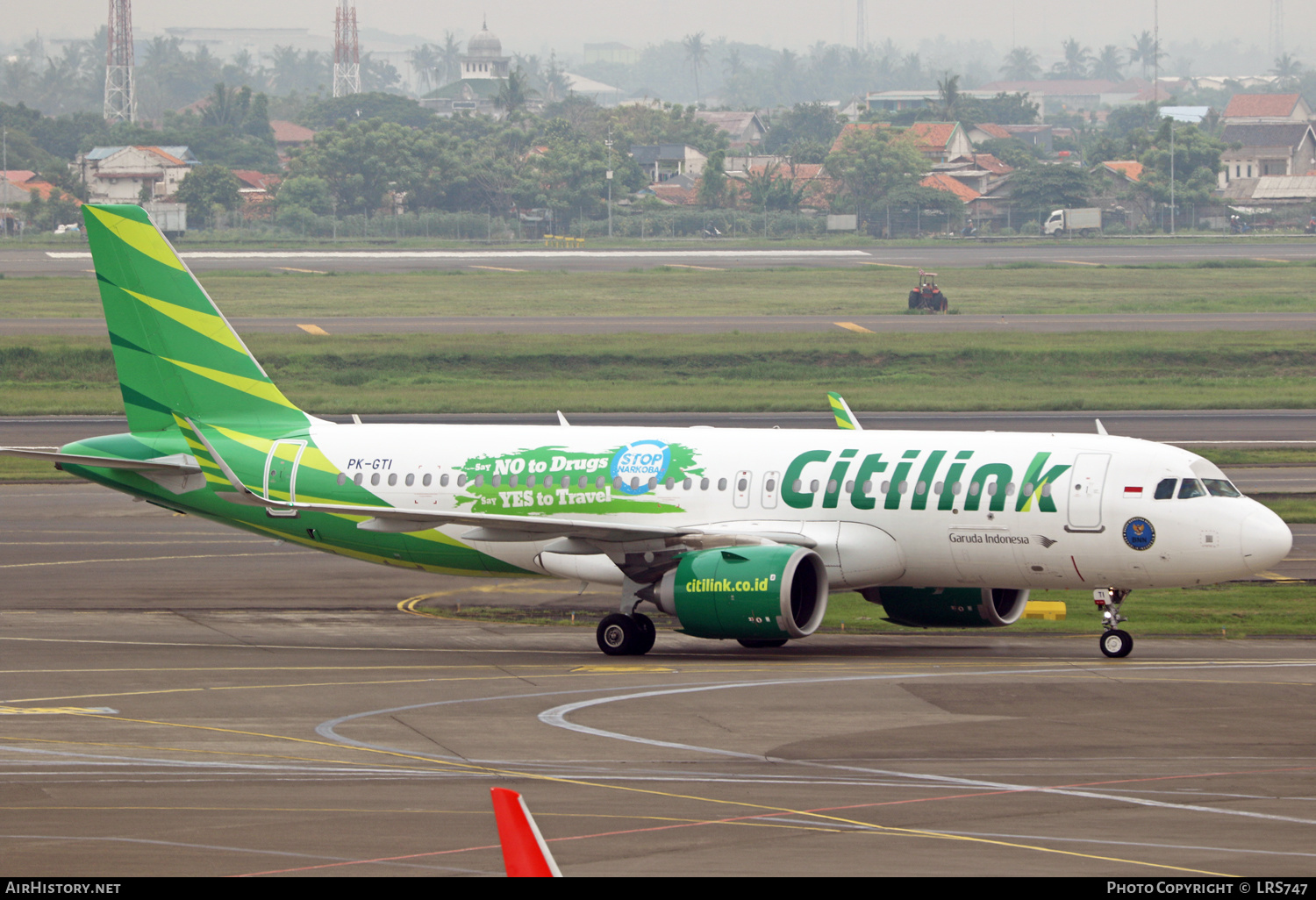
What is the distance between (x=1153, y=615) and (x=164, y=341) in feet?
79.3

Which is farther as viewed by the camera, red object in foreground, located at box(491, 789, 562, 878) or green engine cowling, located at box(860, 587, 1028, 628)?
green engine cowling, located at box(860, 587, 1028, 628)

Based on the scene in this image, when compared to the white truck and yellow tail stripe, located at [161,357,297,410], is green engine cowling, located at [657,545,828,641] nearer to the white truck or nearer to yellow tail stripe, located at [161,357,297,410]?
yellow tail stripe, located at [161,357,297,410]

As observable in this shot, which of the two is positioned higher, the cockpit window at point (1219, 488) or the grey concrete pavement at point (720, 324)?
the cockpit window at point (1219, 488)

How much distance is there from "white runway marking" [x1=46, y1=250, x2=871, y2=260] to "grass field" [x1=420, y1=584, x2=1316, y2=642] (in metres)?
122

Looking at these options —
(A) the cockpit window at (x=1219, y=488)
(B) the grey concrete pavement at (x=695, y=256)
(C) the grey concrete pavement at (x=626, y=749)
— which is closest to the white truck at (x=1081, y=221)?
(B) the grey concrete pavement at (x=695, y=256)

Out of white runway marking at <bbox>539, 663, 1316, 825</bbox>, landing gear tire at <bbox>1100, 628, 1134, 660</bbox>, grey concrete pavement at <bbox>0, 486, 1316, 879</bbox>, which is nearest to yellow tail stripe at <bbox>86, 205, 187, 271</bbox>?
grey concrete pavement at <bbox>0, 486, 1316, 879</bbox>

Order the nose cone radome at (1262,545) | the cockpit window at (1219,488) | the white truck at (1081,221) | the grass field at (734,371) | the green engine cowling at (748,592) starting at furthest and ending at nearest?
the white truck at (1081,221)
the grass field at (734,371)
the cockpit window at (1219,488)
the green engine cowling at (748,592)
the nose cone radome at (1262,545)

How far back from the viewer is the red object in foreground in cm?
944

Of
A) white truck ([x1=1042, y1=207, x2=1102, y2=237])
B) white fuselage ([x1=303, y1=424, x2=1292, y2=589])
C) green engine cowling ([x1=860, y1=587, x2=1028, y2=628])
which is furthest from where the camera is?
white truck ([x1=1042, y1=207, x2=1102, y2=237])

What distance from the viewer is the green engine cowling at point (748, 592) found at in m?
32.3

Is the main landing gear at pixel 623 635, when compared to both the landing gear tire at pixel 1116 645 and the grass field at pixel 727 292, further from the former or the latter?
the grass field at pixel 727 292

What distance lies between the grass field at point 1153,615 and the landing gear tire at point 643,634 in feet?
10.6

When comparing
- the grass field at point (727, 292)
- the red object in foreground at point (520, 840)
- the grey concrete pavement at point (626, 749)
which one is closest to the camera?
the red object in foreground at point (520, 840)

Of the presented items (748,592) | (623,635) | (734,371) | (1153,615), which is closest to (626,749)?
(748,592)
